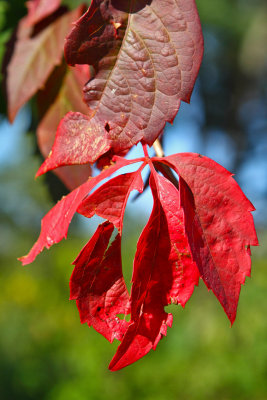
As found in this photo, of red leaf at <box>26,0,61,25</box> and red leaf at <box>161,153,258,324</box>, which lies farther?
red leaf at <box>26,0,61,25</box>

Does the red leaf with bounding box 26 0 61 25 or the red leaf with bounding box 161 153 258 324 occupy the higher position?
the red leaf with bounding box 26 0 61 25

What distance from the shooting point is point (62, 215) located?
0.52 metres

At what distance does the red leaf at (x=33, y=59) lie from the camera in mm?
839

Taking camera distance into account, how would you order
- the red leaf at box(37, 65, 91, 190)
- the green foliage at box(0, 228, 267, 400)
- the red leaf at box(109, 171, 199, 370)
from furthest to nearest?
the green foliage at box(0, 228, 267, 400)
the red leaf at box(37, 65, 91, 190)
the red leaf at box(109, 171, 199, 370)

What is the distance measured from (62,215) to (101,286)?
97 mm

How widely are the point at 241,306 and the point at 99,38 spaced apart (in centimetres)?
414

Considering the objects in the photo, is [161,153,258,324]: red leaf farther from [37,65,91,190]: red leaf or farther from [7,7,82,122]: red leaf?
[7,7,82,122]: red leaf

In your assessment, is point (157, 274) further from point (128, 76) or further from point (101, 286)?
point (128, 76)

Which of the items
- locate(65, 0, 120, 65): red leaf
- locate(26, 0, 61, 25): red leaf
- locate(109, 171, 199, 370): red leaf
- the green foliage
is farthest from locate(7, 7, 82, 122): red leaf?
the green foliage

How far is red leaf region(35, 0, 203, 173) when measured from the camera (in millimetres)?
516

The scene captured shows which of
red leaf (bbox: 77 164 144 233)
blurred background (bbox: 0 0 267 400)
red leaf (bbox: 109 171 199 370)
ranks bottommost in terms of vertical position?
blurred background (bbox: 0 0 267 400)

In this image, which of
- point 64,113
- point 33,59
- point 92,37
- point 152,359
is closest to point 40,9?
point 33,59

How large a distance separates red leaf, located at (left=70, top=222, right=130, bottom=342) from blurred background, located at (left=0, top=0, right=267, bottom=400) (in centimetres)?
49

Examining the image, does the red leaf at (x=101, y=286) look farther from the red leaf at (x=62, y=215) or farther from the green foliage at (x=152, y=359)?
the green foliage at (x=152, y=359)
